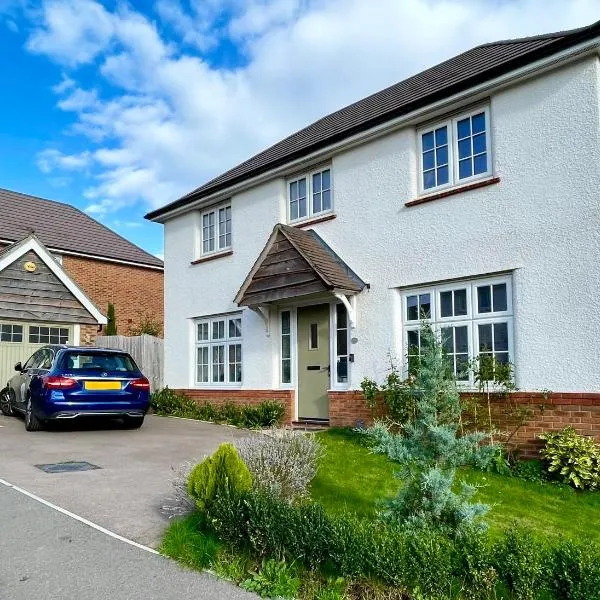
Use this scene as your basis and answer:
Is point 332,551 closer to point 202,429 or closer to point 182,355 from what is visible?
point 202,429

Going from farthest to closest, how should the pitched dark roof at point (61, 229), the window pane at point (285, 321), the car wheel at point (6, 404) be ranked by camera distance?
the pitched dark roof at point (61, 229)
the car wheel at point (6, 404)
the window pane at point (285, 321)

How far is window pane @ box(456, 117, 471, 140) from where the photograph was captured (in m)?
9.60

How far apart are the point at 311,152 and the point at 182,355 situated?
6428mm

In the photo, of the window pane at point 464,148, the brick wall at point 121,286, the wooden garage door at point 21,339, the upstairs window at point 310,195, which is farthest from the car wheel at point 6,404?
the window pane at point 464,148

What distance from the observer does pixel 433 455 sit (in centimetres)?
454

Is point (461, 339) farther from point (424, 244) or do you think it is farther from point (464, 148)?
point (464, 148)

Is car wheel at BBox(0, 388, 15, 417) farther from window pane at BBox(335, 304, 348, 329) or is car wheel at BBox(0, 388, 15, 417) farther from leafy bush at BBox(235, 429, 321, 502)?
leafy bush at BBox(235, 429, 321, 502)

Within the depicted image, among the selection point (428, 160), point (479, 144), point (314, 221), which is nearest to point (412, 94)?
point (428, 160)

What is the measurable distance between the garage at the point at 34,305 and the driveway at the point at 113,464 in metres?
3.59

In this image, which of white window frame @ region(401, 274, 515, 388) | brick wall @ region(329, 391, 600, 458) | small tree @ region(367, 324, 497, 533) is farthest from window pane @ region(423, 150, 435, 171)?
small tree @ region(367, 324, 497, 533)

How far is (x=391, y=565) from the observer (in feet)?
12.0

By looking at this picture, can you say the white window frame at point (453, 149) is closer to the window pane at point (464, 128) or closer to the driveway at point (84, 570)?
the window pane at point (464, 128)

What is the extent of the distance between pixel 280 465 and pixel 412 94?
825 cm

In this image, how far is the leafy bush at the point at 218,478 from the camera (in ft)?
15.8
